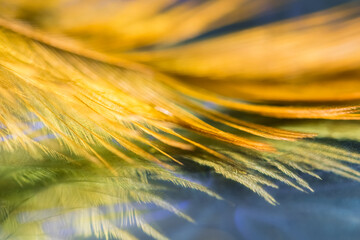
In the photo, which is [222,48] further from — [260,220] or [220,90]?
[260,220]

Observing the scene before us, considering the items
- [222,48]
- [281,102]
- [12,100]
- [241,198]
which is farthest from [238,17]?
[12,100]

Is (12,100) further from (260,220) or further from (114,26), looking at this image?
(260,220)

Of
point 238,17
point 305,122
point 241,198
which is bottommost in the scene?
point 241,198

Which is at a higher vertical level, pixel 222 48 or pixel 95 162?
pixel 222 48

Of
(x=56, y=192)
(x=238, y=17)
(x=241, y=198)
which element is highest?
(x=238, y=17)

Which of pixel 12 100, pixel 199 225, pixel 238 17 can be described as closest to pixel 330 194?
pixel 199 225

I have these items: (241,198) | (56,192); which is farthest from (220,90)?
(56,192)

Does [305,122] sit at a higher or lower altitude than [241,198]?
higher
